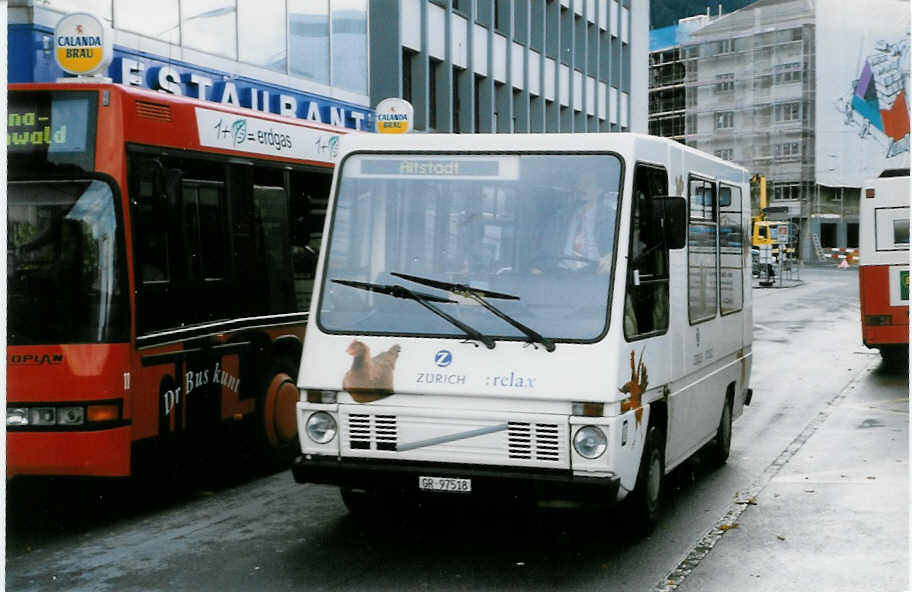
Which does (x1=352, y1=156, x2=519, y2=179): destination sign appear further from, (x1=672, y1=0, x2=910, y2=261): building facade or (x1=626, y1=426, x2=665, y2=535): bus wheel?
(x1=672, y1=0, x2=910, y2=261): building facade

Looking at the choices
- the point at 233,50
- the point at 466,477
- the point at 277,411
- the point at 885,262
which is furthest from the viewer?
the point at 233,50

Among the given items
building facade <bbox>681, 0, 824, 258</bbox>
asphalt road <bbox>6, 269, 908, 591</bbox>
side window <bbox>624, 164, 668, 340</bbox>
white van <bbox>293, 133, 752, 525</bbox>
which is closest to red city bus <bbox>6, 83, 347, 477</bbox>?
asphalt road <bbox>6, 269, 908, 591</bbox>

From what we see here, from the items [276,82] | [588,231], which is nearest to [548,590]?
[588,231]

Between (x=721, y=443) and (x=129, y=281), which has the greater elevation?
(x=129, y=281)

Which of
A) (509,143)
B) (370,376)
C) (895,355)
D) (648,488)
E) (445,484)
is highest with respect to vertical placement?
(509,143)

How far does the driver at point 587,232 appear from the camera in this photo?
7465mm

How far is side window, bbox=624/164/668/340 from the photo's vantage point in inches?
297

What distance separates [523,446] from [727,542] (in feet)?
5.66

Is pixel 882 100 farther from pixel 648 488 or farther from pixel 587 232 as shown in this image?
pixel 587 232

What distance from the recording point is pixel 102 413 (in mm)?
8312

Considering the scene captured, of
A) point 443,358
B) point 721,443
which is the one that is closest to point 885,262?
point 721,443

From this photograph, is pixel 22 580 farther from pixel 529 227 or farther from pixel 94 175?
pixel 529 227

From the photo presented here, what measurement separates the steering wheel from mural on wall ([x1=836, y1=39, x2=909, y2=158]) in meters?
94.6

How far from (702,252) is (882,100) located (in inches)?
3661
